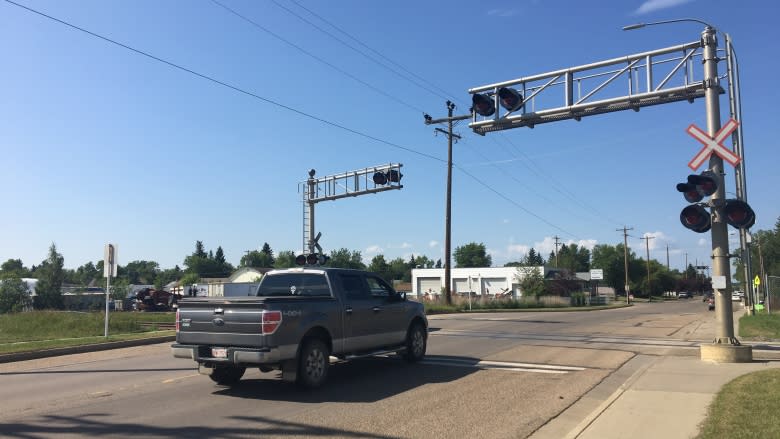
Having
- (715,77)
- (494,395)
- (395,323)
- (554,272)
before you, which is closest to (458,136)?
(715,77)

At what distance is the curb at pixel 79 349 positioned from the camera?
45.4 feet

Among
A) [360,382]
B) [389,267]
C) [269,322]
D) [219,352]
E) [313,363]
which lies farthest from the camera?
[389,267]

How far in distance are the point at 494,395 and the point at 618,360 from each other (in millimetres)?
5456

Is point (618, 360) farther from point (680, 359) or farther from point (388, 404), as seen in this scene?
point (388, 404)

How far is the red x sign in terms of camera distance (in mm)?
12203

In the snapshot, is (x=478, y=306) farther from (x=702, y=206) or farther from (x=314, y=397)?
(x=314, y=397)

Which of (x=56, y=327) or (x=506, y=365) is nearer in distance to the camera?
(x=506, y=365)

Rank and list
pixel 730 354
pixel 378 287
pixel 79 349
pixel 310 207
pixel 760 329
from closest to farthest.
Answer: pixel 378 287 < pixel 730 354 < pixel 79 349 < pixel 760 329 < pixel 310 207

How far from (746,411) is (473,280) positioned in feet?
263

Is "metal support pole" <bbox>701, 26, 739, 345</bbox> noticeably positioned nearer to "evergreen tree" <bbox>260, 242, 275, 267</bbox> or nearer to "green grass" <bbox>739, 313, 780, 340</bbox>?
"green grass" <bbox>739, 313, 780, 340</bbox>

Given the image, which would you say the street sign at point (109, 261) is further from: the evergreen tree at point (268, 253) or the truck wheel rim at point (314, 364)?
the evergreen tree at point (268, 253)

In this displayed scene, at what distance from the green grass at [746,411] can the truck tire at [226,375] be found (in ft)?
22.3

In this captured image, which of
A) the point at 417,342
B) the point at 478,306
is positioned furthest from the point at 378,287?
the point at 478,306

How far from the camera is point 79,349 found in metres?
15.2
